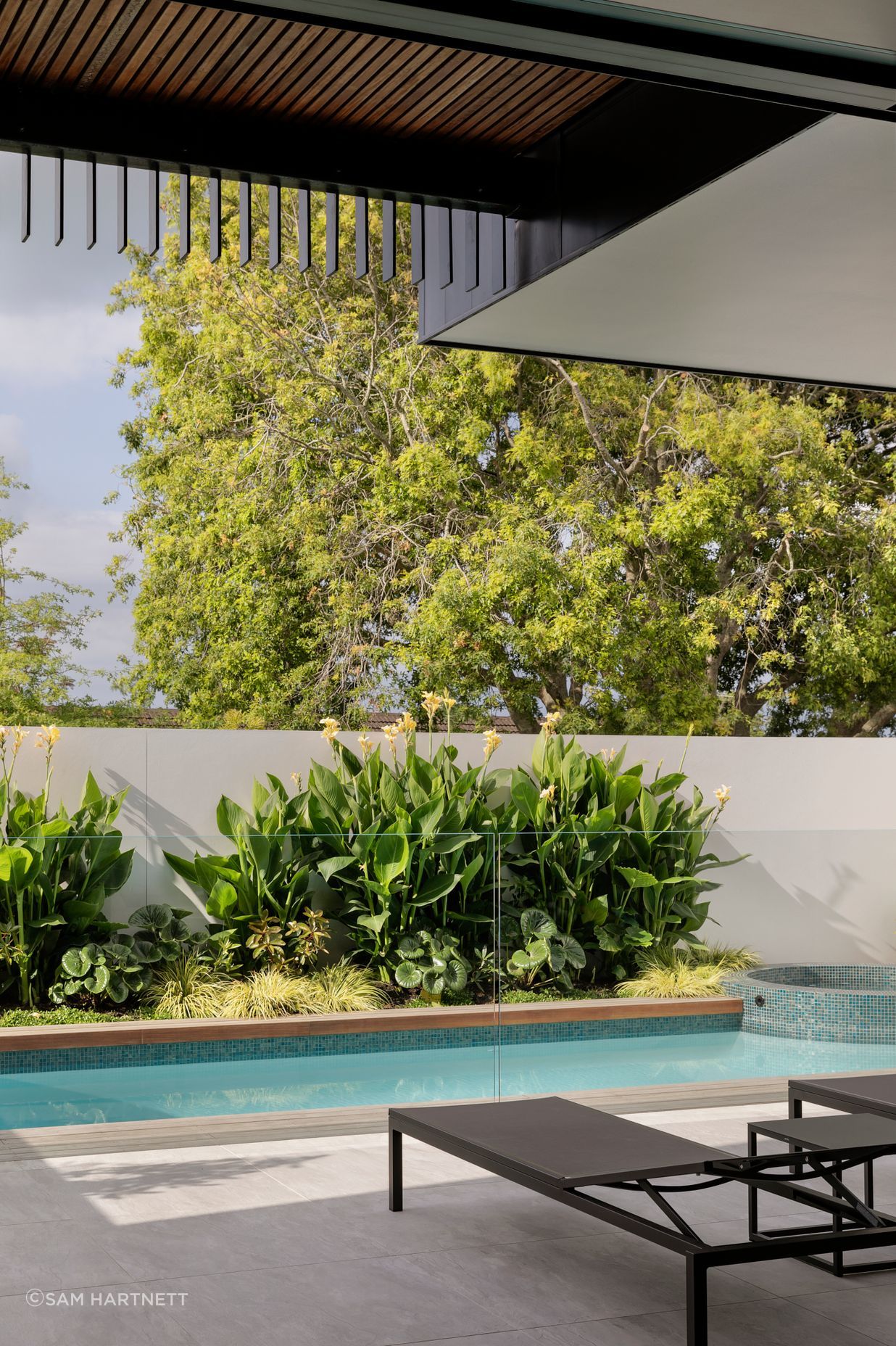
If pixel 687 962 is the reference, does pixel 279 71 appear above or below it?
above

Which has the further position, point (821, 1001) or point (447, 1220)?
point (821, 1001)

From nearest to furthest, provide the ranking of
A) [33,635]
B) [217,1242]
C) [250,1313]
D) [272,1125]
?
[250,1313], [217,1242], [272,1125], [33,635]

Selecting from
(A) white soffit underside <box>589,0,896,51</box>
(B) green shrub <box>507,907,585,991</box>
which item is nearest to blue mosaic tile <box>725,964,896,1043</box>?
(B) green shrub <box>507,907,585,991</box>

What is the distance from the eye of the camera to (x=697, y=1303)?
260 cm

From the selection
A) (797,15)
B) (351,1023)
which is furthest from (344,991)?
(797,15)

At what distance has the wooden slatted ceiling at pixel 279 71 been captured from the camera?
2.97 metres

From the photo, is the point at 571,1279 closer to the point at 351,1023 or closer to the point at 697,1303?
the point at 697,1303

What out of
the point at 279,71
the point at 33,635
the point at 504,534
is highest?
the point at 504,534

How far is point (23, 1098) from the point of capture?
4.81m

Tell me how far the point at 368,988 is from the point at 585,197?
3.28m

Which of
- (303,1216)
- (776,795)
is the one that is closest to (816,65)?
(303,1216)

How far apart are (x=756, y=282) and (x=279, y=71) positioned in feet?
4.62

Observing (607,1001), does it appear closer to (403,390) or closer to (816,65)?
(816,65)

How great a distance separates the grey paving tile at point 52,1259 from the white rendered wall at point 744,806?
168 centimetres
